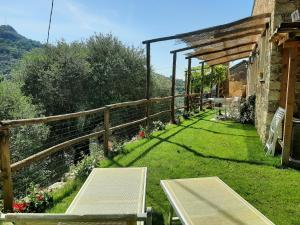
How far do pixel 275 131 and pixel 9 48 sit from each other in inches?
1220

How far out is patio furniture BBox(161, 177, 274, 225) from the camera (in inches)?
96.7

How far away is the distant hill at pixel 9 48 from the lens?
88.6 ft

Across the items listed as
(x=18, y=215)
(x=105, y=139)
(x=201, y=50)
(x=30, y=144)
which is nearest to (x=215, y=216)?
(x=18, y=215)

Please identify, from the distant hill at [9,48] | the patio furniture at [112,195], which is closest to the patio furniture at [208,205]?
the patio furniture at [112,195]

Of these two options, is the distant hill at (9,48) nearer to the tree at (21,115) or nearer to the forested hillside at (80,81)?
the forested hillside at (80,81)

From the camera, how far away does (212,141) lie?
7.80 meters

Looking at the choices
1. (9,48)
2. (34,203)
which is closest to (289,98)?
(34,203)

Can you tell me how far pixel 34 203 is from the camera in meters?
3.86

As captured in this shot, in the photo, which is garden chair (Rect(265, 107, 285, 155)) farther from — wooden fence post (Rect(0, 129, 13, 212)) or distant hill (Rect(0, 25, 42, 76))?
distant hill (Rect(0, 25, 42, 76))

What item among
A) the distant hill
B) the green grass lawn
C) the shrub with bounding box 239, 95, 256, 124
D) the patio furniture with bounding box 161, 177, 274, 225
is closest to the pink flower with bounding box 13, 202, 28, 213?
the green grass lawn

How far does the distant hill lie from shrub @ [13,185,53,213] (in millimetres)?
21621

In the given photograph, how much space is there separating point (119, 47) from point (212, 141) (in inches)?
528

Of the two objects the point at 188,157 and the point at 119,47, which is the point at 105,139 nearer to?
the point at 188,157

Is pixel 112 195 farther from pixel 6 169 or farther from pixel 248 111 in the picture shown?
pixel 248 111
